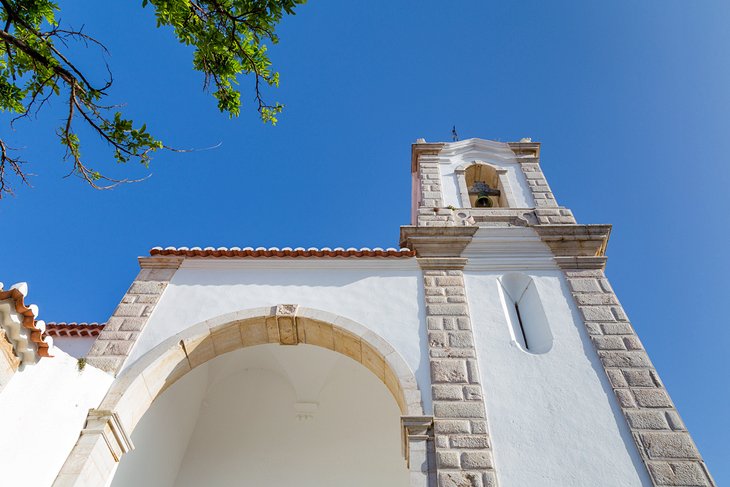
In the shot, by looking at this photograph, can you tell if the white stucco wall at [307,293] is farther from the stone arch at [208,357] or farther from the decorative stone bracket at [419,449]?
the decorative stone bracket at [419,449]

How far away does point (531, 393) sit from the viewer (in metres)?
5.47

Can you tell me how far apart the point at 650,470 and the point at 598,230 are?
3498mm

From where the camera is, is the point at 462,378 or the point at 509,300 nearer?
the point at 462,378

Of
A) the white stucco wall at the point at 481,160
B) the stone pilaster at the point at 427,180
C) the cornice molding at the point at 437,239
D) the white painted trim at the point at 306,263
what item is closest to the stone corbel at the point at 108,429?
the white painted trim at the point at 306,263

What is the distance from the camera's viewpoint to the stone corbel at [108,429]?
5012mm

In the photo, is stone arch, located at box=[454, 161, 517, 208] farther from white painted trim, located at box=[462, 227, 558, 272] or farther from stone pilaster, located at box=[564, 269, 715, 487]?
stone pilaster, located at box=[564, 269, 715, 487]

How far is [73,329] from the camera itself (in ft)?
25.0

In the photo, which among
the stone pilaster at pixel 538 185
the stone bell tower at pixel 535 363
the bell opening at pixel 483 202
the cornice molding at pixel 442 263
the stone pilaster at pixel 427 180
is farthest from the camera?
the bell opening at pixel 483 202

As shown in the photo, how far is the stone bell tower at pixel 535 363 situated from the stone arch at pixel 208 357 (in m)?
0.38

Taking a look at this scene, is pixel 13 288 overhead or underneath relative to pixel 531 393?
underneath

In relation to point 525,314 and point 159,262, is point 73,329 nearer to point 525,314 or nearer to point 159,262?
point 159,262

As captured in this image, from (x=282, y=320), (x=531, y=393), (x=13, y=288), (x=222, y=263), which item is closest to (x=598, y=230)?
(x=531, y=393)

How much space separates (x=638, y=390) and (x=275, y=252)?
4692 millimetres

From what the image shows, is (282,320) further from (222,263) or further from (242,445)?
(242,445)
